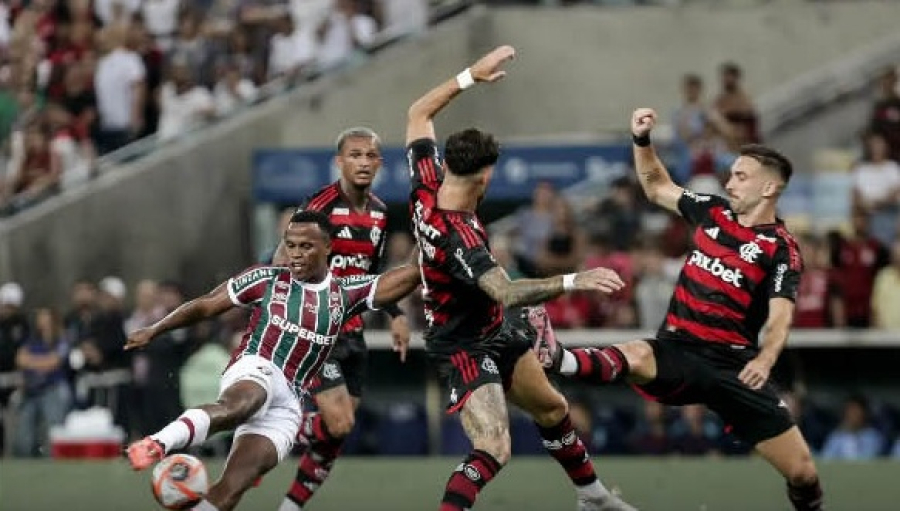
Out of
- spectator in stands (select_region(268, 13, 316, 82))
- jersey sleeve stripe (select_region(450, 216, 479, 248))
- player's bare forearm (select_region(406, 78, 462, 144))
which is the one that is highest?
spectator in stands (select_region(268, 13, 316, 82))

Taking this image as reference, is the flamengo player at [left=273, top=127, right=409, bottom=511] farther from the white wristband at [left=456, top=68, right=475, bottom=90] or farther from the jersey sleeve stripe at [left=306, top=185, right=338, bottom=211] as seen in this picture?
the white wristband at [left=456, top=68, right=475, bottom=90]

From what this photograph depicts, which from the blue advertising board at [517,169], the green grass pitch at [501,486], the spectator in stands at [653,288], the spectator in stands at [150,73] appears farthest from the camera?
the spectator in stands at [150,73]

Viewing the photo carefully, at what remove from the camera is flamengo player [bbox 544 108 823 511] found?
41.1 ft

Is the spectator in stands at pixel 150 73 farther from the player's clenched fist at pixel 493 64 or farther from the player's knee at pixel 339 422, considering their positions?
the player's clenched fist at pixel 493 64

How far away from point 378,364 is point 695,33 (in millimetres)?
5654

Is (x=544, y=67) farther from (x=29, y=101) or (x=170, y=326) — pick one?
(x=170, y=326)

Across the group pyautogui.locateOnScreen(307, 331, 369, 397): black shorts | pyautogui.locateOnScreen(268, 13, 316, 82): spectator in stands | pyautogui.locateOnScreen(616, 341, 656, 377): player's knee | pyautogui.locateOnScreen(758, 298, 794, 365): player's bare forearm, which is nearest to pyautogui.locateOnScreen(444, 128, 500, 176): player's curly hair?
pyautogui.locateOnScreen(616, 341, 656, 377): player's knee

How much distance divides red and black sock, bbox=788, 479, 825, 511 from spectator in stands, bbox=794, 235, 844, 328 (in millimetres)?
6959

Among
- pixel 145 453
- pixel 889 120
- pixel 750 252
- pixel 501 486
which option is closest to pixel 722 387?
pixel 750 252

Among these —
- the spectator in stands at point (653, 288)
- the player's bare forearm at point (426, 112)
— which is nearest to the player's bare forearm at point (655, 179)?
the player's bare forearm at point (426, 112)

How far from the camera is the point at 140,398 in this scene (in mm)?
20391

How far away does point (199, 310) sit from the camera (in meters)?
12.1

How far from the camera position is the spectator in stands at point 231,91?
23844 mm

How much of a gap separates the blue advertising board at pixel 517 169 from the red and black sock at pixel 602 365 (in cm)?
865
